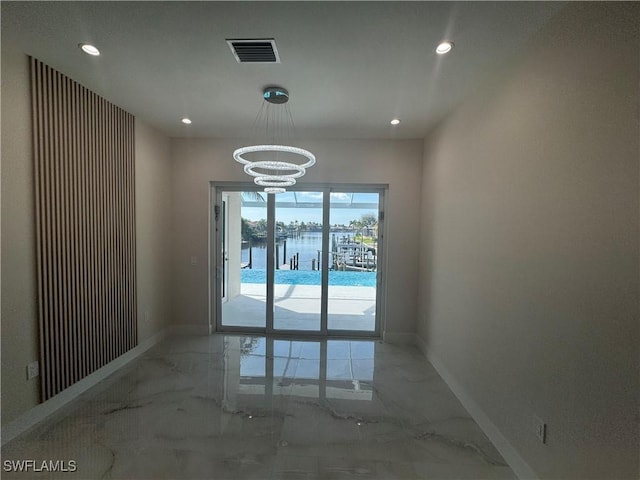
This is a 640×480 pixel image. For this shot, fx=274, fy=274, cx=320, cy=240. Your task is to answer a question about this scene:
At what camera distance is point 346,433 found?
7.13ft

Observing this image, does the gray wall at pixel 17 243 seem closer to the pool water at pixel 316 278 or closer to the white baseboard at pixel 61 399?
the white baseboard at pixel 61 399

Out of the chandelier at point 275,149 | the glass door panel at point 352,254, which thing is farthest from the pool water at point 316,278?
the chandelier at point 275,149

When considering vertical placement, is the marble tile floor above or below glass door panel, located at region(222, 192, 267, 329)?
below

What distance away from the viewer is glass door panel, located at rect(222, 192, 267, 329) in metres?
4.31

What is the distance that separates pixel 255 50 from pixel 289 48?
0.82 ft

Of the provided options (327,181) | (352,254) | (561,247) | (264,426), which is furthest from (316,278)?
(561,247)

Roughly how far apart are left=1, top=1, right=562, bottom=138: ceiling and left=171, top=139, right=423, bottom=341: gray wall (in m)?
0.96

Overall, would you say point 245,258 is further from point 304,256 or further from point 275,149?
point 275,149

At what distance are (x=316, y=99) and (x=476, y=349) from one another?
2810 millimetres

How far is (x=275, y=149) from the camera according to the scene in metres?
2.34

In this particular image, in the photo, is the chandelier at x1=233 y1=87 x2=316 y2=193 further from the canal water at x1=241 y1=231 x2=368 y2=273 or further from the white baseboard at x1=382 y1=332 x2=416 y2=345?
the white baseboard at x1=382 y1=332 x2=416 y2=345

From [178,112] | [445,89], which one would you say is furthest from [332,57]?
[178,112]

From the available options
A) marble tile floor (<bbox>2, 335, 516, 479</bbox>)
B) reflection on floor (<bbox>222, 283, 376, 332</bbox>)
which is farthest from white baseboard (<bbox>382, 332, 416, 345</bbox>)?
marble tile floor (<bbox>2, 335, 516, 479</bbox>)

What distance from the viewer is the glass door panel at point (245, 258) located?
4312 mm
